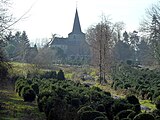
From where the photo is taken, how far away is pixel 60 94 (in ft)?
59.7

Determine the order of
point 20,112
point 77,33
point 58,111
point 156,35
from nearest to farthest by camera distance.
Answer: point 58,111 → point 20,112 → point 156,35 → point 77,33

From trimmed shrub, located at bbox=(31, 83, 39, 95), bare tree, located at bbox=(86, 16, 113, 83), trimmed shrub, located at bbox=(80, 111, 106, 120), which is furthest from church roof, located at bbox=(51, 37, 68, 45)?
trimmed shrub, located at bbox=(80, 111, 106, 120)

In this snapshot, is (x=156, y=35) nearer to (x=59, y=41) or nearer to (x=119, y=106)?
(x=119, y=106)

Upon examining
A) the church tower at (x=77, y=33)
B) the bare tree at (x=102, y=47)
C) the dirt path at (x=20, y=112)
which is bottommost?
the dirt path at (x=20, y=112)

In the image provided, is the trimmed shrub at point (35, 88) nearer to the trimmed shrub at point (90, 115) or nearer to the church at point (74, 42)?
the trimmed shrub at point (90, 115)

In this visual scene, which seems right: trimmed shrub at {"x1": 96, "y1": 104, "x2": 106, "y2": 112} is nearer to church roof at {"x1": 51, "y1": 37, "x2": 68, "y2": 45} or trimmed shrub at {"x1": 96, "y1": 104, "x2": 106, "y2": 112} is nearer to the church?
the church

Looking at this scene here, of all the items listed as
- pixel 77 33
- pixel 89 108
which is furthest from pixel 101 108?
pixel 77 33

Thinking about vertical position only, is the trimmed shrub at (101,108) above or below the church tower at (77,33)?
below

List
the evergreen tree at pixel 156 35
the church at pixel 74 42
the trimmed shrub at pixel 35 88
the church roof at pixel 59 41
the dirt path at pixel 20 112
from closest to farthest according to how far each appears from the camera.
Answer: the dirt path at pixel 20 112 → the trimmed shrub at pixel 35 88 → the evergreen tree at pixel 156 35 → the church at pixel 74 42 → the church roof at pixel 59 41

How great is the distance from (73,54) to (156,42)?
182 feet

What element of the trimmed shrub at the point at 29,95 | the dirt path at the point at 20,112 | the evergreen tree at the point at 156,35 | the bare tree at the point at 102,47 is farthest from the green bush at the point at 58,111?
the bare tree at the point at 102,47

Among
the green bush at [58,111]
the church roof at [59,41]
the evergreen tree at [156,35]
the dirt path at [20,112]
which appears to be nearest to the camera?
the green bush at [58,111]

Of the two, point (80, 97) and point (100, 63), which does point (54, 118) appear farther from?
point (100, 63)

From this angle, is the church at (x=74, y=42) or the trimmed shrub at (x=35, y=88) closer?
the trimmed shrub at (x=35, y=88)
